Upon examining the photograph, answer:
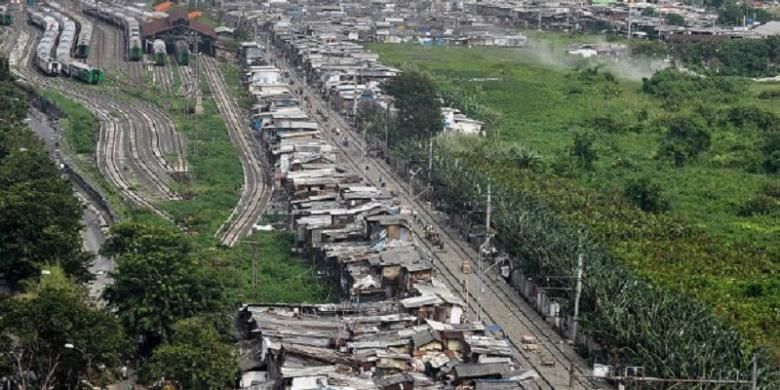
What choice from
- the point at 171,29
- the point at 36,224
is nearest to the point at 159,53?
the point at 171,29

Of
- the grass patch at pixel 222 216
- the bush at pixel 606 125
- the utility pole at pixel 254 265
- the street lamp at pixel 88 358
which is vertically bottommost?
the bush at pixel 606 125

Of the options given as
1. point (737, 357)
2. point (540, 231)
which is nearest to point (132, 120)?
point (540, 231)

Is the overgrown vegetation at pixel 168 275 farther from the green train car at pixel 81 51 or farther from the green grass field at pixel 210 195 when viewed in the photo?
the green train car at pixel 81 51

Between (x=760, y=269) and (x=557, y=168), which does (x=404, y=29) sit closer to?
(x=557, y=168)

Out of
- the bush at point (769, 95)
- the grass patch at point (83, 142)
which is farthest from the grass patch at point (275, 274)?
the bush at point (769, 95)

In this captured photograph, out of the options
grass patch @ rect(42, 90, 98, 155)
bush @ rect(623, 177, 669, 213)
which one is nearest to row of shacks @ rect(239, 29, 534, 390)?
bush @ rect(623, 177, 669, 213)

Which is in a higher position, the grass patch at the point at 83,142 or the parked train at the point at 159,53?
the parked train at the point at 159,53
